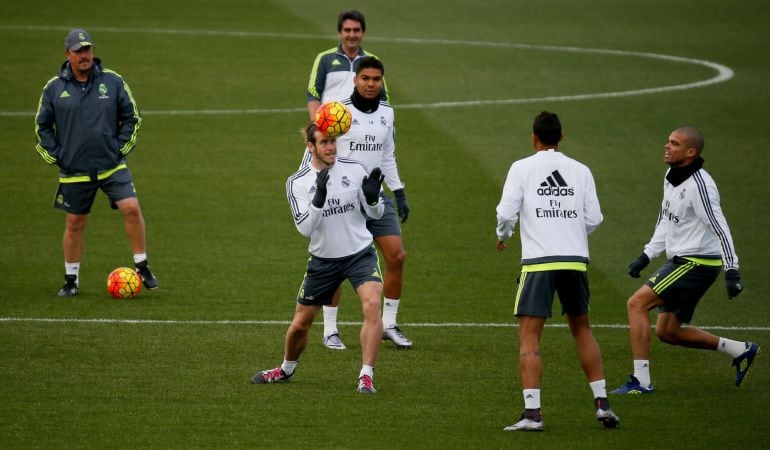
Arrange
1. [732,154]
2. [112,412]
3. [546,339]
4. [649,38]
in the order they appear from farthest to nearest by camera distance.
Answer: [649,38]
[732,154]
[546,339]
[112,412]

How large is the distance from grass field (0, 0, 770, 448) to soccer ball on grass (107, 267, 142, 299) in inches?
7.3

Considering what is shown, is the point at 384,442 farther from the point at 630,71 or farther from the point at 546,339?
the point at 630,71

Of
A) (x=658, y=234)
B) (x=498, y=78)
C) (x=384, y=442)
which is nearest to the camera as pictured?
(x=384, y=442)

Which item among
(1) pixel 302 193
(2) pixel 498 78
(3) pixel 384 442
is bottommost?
(3) pixel 384 442

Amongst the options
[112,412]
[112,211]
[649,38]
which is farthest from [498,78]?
[112,412]

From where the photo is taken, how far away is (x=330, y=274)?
34.2ft

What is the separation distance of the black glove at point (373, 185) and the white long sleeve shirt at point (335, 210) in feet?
0.44

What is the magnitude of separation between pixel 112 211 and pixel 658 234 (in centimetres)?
943

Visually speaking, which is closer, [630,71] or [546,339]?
[546,339]

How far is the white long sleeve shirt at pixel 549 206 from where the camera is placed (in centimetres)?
940

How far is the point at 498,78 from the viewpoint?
87.7 ft

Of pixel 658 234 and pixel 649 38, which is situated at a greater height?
pixel 649 38

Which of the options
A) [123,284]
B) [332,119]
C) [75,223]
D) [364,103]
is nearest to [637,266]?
[332,119]

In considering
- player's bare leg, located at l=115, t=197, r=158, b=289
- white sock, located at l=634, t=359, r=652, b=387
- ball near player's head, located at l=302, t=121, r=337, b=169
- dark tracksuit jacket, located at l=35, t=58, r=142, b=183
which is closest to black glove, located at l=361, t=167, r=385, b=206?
ball near player's head, located at l=302, t=121, r=337, b=169
